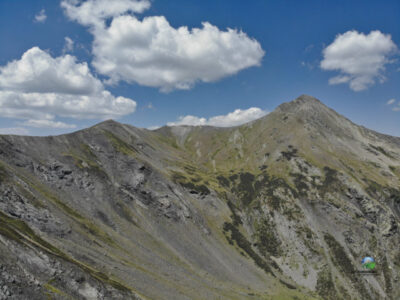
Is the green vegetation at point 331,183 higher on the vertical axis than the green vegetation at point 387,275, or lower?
higher

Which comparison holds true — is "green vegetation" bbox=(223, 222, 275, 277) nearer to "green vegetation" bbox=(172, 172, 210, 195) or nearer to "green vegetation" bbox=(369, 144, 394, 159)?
"green vegetation" bbox=(172, 172, 210, 195)

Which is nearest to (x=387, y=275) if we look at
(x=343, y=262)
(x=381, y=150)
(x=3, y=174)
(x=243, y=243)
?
(x=343, y=262)

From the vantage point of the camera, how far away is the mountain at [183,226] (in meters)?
45.7

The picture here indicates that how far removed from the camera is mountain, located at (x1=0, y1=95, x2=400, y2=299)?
45656mm

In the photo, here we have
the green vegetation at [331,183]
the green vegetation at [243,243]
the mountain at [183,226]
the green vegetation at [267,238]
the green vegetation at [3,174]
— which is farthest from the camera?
the green vegetation at [331,183]

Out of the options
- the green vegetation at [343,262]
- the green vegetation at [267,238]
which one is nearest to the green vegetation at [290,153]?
the green vegetation at [267,238]

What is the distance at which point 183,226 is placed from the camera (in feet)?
298

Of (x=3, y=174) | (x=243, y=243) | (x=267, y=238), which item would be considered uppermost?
(x=3, y=174)

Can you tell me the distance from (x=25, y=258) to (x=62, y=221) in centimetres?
2681

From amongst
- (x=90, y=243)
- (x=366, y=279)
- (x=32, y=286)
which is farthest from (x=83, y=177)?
(x=366, y=279)

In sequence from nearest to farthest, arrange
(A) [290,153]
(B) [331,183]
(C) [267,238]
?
(C) [267,238] → (B) [331,183] → (A) [290,153]

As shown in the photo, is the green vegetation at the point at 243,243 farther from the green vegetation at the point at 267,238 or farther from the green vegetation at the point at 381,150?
the green vegetation at the point at 381,150

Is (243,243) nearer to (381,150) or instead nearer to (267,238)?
(267,238)

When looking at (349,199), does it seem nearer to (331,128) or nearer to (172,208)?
(172,208)
